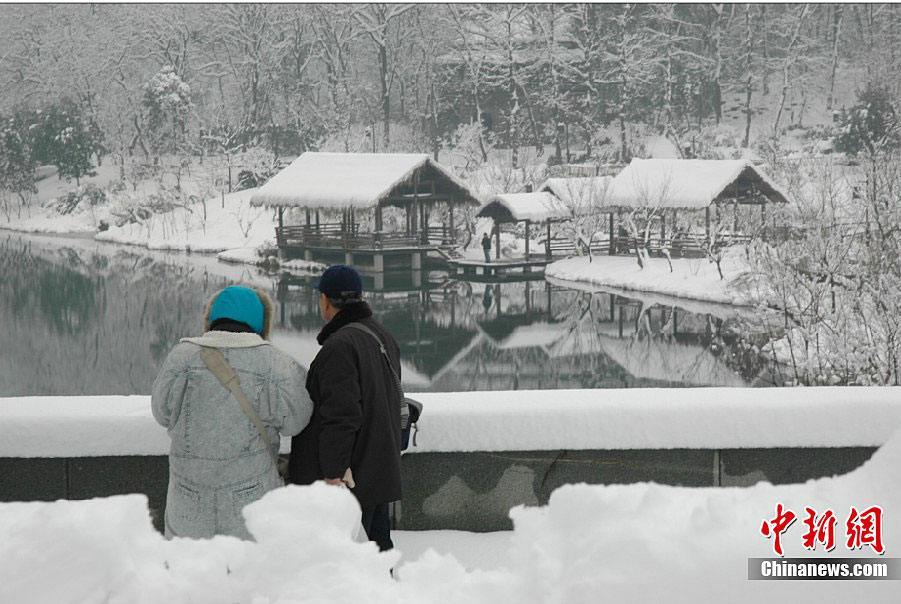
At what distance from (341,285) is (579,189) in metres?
9.03

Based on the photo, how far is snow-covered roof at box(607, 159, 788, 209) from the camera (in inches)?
428

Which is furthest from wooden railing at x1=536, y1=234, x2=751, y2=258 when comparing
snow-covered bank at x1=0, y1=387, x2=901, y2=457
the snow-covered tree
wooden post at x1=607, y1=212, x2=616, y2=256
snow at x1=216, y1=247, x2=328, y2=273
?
snow-covered bank at x1=0, y1=387, x2=901, y2=457

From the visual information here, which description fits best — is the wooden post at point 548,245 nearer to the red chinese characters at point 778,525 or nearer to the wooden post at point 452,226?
the wooden post at point 452,226

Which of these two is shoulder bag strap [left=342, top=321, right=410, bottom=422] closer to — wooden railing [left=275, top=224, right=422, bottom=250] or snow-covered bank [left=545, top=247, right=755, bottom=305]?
wooden railing [left=275, top=224, right=422, bottom=250]

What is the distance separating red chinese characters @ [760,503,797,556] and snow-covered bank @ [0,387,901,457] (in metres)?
1.67

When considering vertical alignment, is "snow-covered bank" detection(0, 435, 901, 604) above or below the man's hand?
above

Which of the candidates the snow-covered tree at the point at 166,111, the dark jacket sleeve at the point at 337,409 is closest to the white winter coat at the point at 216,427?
the dark jacket sleeve at the point at 337,409

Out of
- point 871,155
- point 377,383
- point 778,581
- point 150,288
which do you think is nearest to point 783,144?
point 871,155

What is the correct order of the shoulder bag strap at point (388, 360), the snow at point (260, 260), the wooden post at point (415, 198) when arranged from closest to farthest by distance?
the shoulder bag strap at point (388, 360)
the snow at point (260, 260)
the wooden post at point (415, 198)

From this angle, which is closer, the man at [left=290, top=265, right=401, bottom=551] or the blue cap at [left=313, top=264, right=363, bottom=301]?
the man at [left=290, top=265, right=401, bottom=551]

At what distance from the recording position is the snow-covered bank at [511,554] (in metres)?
1.15

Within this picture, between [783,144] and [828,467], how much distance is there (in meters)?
8.43

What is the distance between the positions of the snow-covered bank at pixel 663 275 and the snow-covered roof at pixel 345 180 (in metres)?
1.50

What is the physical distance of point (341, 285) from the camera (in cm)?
232
